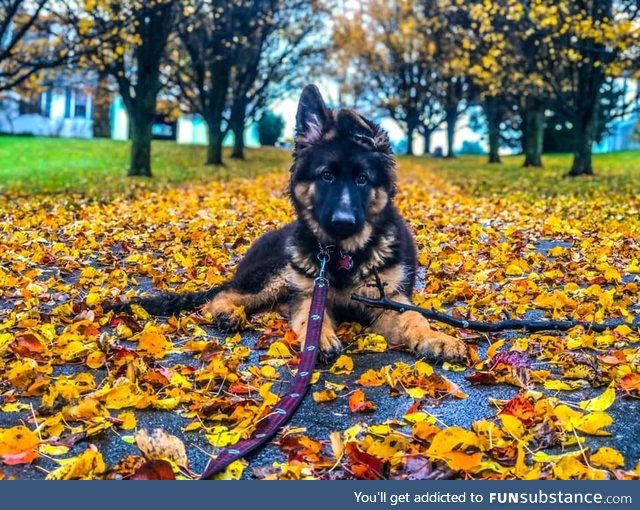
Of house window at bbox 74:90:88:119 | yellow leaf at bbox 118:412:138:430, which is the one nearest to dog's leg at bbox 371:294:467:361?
yellow leaf at bbox 118:412:138:430

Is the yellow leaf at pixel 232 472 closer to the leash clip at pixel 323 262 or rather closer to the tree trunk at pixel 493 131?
the leash clip at pixel 323 262

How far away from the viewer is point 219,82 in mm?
31734

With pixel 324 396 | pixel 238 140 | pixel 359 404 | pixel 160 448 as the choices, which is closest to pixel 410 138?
pixel 238 140

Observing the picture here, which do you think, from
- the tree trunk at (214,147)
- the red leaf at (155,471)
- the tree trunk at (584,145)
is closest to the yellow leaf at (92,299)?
the red leaf at (155,471)

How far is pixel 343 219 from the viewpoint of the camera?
4359 mm

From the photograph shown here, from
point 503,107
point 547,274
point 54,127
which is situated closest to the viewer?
point 547,274

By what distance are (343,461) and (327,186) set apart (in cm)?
227

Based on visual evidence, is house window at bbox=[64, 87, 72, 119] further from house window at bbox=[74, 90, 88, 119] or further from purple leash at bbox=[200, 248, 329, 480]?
purple leash at bbox=[200, 248, 329, 480]

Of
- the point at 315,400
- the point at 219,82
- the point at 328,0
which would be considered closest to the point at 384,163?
the point at 315,400

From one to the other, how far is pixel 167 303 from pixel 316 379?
6.20 feet

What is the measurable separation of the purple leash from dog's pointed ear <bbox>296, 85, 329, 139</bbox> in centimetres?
112

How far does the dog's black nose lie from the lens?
14.3 ft

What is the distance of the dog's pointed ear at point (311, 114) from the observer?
473 centimetres

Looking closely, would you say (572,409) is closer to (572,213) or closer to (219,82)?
(572,213)
